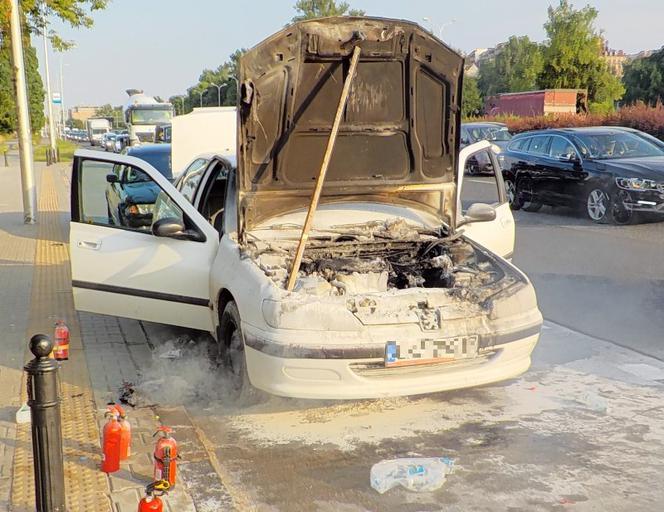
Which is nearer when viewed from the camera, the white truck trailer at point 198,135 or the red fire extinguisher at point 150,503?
the red fire extinguisher at point 150,503

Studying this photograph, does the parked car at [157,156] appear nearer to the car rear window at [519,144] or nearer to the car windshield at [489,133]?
the car rear window at [519,144]

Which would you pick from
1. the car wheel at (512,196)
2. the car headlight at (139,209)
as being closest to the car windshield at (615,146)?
the car wheel at (512,196)

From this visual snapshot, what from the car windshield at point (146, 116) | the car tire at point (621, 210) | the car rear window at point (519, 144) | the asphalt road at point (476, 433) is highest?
the car windshield at point (146, 116)

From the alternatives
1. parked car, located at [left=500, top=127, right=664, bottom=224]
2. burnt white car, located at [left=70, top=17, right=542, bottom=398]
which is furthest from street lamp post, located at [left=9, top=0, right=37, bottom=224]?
parked car, located at [left=500, top=127, right=664, bottom=224]

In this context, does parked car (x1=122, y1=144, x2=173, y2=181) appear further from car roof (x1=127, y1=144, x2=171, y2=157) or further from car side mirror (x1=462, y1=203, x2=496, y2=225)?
car side mirror (x1=462, y1=203, x2=496, y2=225)

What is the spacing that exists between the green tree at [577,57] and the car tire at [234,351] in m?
38.3

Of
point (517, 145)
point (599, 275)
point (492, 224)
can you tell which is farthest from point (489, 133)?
point (492, 224)

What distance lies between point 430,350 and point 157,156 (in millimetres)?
11014

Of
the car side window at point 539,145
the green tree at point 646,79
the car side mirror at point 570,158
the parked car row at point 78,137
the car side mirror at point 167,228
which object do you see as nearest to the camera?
the car side mirror at point 167,228

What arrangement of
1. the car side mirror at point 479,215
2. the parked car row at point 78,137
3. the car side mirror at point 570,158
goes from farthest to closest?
the parked car row at point 78,137, the car side mirror at point 570,158, the car side mirror at point 479,215

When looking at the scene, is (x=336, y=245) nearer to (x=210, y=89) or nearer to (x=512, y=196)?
(x=512, y=196)

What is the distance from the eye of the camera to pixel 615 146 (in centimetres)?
1297

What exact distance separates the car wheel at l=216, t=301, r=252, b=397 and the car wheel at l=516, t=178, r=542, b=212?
10.3 m

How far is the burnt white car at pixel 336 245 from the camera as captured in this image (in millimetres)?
4188
